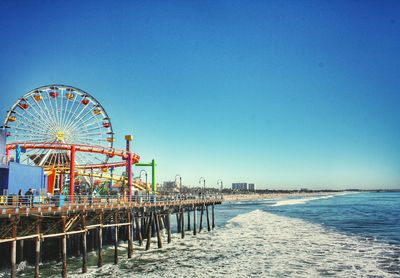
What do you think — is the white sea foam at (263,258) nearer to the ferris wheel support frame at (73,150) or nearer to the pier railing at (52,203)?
the pier railing at (52,203)

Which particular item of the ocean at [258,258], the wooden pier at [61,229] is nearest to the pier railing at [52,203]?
the wooden pier at [61,229]

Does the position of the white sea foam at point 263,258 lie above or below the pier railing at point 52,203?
below

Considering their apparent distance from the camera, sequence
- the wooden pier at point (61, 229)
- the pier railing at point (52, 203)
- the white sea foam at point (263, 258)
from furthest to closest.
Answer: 1. the white sea foam at point (263, 258)
2. the pier railing at point (52, 203)
3. the wooden pier at point (61, 229)

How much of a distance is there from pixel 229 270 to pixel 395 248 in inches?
688

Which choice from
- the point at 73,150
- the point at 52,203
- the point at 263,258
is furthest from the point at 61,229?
the point at 263,258

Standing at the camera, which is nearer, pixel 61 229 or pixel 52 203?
pixel 61 229

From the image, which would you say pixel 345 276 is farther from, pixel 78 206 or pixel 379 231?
pixel 379 231

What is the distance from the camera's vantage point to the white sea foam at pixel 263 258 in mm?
24891

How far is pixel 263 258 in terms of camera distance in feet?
96.6

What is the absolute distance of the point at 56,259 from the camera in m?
29.6

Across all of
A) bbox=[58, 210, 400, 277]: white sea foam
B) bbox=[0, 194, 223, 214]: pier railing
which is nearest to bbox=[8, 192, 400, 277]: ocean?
bbox=[58, 210, 400, 277]: white sea foam

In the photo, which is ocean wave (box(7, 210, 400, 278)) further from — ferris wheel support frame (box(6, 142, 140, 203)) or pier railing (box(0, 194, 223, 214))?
ferris wheel support frame (box(6, 142, 140, 203))

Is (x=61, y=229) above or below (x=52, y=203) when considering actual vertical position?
below

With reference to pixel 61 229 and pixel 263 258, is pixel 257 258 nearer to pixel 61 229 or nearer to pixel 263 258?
pixel 263 258
